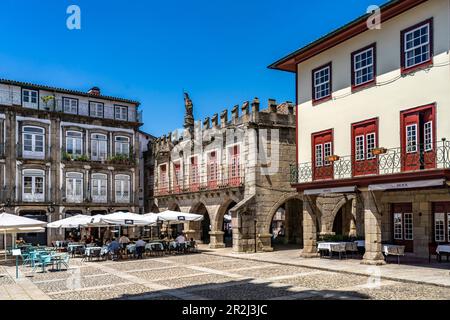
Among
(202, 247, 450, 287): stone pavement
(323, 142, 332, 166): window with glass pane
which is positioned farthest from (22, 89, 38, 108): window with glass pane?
(323, 142, 332, 166): window with glass pane

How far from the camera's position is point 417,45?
16266 mm

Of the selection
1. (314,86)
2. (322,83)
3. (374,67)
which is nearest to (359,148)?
(374,67)

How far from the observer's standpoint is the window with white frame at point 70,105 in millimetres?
34906

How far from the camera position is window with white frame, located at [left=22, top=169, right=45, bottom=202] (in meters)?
32.8

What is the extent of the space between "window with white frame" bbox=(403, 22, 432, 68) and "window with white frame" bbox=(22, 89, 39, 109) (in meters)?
25.6

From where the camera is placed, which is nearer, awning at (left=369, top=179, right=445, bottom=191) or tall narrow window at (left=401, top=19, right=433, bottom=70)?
awning at (left=369, top=179, right=445, bottom=191)

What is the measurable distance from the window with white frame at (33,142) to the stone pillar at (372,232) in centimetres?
2391

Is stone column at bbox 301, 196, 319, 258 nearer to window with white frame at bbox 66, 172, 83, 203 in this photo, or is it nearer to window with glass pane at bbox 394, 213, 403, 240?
window with glass pane at bbox 394, 213, 403, 240

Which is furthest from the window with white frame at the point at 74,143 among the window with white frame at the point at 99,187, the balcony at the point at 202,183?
the balcony at the point at 202,183

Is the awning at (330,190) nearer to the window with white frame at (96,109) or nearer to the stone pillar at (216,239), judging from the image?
the stone pillar at (216,239)

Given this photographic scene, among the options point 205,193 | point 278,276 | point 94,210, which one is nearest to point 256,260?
point 278,276

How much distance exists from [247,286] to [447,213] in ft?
32.2

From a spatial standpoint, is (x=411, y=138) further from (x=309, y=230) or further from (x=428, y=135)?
(x=309, y=230)
